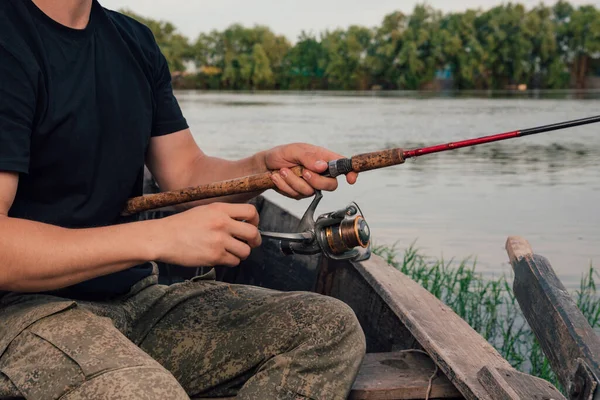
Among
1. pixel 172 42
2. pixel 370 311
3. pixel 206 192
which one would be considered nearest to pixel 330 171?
pixel 206 192

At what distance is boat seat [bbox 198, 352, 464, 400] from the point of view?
2.82 metres

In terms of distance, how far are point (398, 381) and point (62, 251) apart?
51.5 inches

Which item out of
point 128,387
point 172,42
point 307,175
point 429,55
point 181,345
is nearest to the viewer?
point 128,387

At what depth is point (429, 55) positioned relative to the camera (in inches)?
3644

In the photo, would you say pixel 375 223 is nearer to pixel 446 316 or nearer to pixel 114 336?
pixel 446 316

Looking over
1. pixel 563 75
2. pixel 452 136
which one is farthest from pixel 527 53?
pixel 452 136

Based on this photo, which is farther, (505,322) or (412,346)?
(505,322)

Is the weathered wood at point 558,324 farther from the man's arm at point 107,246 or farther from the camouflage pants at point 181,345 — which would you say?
the man's arm at point 107,246

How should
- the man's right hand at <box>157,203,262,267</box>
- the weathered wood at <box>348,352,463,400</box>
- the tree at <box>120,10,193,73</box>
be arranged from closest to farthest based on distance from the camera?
1. the man's right hand at <box>157,203,262,267</box>
2. the weathered wood at <box>348,352,463,400</box>
3. the tree at <box>120,10,193,73</box>

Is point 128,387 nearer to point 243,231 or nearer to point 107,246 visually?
point 107,246

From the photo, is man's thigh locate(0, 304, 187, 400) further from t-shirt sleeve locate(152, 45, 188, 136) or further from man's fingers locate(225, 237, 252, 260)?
t-shirt sleeve locate(152, 45, 188, 136)

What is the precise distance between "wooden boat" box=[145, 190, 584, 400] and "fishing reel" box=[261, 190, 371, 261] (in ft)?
1.52

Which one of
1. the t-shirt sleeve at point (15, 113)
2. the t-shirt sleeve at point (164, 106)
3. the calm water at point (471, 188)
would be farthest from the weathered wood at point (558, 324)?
the calm water at point (471, 188)

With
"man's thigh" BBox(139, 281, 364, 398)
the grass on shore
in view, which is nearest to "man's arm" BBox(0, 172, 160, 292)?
"man's thigh" BBox(139, 281, 364, 398)
